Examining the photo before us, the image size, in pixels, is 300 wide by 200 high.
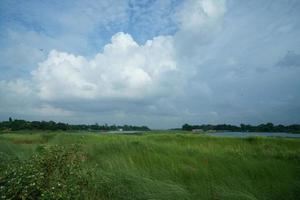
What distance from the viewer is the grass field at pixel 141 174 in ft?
21.8

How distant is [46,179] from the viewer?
694cm

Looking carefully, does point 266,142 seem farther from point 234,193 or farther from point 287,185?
point 234,193

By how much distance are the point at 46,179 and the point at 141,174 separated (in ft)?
13.9

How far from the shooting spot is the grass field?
21.8 feet

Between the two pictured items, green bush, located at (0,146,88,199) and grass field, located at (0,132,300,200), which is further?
grass field, located at (0,132,300,200)

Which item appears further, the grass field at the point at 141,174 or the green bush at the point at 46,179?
the grass field at the point at 141,174

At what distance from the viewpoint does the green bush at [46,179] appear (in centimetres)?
612

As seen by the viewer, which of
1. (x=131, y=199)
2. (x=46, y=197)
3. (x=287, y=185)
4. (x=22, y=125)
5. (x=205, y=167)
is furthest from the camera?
(x=22, y=125)

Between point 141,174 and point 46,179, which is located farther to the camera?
point 141,174

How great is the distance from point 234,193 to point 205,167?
156 inches

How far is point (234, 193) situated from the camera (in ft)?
26.5

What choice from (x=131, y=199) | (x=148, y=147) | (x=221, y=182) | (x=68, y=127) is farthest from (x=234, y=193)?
(x=68, y=127)

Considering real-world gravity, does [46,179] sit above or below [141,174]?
above

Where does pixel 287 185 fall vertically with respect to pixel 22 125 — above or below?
below
